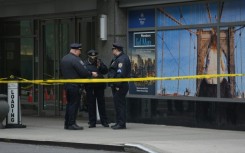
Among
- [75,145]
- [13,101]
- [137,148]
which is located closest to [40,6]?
[13,101]

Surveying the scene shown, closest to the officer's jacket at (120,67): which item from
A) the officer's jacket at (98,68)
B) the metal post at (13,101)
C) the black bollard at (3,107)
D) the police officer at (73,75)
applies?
the officer's jacket at (98,68)

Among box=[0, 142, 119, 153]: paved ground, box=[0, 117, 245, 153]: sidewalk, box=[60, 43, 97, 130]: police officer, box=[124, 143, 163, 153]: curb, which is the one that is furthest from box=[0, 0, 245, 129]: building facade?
box=[0, 142, 119, 153]: paved ground

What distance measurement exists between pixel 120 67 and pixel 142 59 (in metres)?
1.85

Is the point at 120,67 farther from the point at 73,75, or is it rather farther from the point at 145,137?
the point at 145,137

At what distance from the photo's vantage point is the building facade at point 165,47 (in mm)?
12633

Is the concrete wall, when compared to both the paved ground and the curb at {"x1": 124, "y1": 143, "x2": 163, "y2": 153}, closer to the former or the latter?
the paved ground

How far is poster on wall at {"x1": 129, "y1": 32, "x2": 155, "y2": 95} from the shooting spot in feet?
46.6

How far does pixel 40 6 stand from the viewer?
16.8 m

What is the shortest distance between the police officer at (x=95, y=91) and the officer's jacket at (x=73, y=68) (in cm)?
47

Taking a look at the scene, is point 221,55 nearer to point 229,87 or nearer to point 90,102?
point 229,87

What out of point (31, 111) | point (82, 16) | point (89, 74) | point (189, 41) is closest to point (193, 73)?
point (189, 41)

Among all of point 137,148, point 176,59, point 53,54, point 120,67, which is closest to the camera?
point 137,148

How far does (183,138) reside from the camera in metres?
11.2

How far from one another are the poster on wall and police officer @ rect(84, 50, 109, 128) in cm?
142
